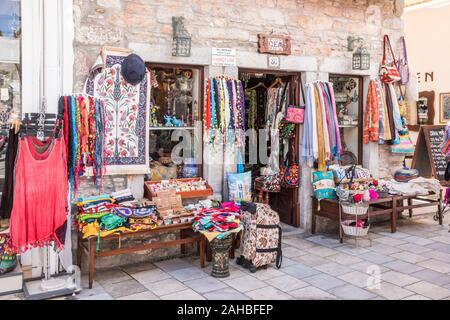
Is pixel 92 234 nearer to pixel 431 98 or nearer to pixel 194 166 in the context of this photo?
pixel 194 166

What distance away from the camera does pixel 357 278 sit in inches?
186

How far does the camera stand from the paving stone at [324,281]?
14.8ft

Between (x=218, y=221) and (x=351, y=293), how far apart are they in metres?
1.46

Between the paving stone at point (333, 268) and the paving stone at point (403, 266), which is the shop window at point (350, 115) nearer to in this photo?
the paving stone at point (403, 266)

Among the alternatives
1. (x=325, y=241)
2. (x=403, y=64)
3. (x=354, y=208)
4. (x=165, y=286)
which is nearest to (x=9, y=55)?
(x=165, y=286)

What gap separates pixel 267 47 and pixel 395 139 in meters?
2.62

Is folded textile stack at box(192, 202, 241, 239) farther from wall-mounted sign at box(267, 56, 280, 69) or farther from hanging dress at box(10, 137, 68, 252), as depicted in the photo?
wall-mounted sign at box(267, 56, 280, 69)

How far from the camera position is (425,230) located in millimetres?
6738

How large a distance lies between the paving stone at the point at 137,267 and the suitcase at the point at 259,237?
1066 mm

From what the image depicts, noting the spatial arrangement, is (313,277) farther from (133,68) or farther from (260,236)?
(133,68)

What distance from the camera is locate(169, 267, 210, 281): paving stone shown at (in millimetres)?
4766

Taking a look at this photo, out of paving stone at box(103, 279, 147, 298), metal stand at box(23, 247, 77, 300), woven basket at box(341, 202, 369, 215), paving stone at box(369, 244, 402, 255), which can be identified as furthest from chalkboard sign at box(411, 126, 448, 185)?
metal stand at box(23, 247, 77, 300)

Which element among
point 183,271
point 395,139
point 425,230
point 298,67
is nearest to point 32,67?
point 183,271

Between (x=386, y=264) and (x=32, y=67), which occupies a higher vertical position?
(x=32, y=67)
